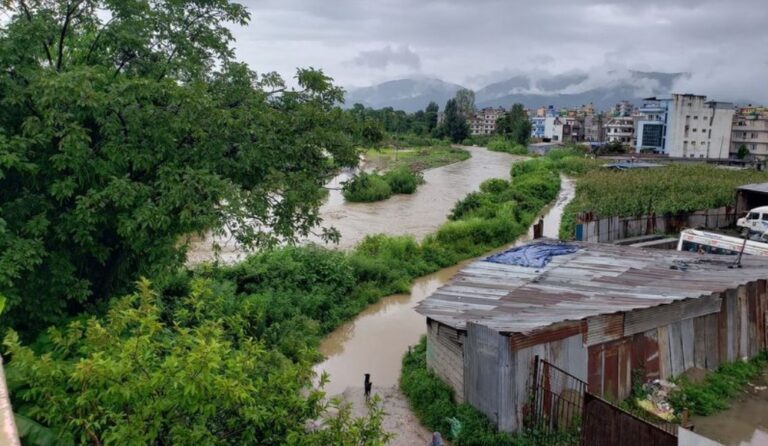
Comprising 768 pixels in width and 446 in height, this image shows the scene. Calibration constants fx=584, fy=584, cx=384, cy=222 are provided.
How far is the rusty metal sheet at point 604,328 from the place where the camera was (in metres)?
8.48

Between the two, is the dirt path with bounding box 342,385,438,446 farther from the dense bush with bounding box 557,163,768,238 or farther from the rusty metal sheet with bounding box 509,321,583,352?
the dense bush with bounding box 557,163,768,238

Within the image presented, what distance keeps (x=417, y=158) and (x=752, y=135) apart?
35.3 meters

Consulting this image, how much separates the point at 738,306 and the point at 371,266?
9671 millimetres

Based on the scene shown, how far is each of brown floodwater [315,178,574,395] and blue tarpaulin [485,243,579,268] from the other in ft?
10.0

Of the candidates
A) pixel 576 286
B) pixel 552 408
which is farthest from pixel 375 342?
pixel 552 408

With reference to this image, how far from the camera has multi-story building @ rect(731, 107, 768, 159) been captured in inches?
2387

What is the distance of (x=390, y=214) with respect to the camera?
30.8 m

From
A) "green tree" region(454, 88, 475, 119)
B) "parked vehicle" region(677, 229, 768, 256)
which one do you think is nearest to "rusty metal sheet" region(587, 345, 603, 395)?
"parked vehicle" region(677, 229, 768, 256)

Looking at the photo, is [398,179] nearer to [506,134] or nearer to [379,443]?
[379,443]

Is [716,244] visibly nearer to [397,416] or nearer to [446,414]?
[446,414]

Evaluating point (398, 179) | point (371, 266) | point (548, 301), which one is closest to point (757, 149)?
point (398, 179)

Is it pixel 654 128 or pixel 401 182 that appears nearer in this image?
pixel 401 182

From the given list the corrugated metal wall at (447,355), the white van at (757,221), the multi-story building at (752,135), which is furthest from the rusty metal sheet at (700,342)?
the multi-story building at (752,135)

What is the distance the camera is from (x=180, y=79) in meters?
8.51
